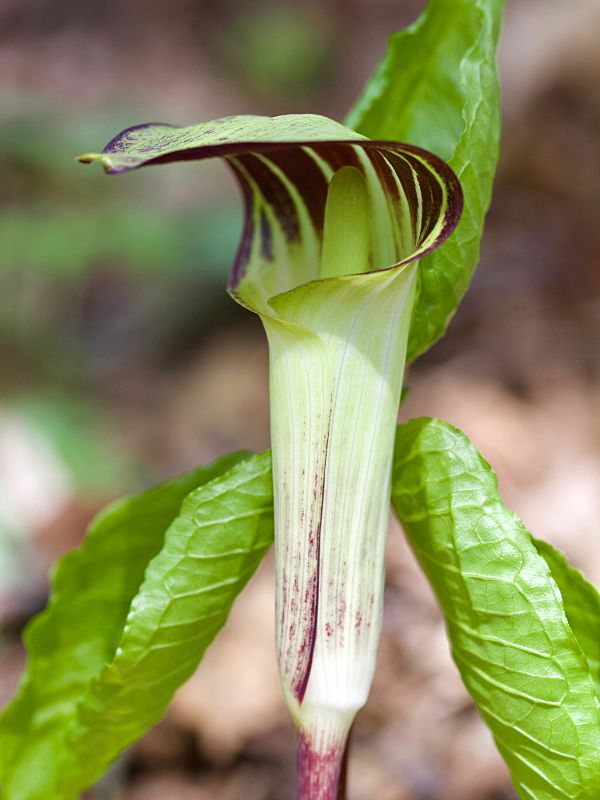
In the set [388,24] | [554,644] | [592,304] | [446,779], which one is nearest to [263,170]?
[554,644]

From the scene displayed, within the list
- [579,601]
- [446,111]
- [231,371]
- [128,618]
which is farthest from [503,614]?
[231,371]

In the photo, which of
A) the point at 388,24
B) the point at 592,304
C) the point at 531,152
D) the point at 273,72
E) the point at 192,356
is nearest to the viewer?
the point at 592,304

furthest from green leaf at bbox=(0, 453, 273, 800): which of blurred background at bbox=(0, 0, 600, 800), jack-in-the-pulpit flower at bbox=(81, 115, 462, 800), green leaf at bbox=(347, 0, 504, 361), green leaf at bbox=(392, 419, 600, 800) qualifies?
blurred background at bbox=(0, 0, 600, 800)

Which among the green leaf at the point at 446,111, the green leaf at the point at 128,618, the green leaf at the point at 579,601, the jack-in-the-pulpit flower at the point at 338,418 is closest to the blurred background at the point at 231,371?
the green leaf at the point at 128,618

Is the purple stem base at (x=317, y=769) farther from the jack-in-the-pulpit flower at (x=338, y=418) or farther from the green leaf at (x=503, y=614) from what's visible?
the green leaf at (x=503, y=614)

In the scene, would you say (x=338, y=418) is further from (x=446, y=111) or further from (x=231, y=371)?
(x=231, y=371)

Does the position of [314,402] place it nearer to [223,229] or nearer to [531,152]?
[223,229]
